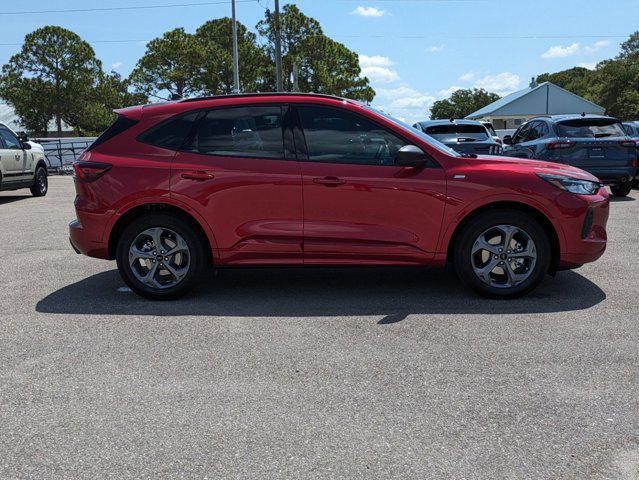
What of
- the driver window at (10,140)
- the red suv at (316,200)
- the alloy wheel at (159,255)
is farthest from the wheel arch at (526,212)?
the driver window at (10,140)

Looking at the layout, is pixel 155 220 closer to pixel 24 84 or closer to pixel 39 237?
pixel 39 237

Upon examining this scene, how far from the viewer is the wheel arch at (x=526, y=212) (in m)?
5.83

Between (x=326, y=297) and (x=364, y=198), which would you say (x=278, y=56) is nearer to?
(x=326, y=297)

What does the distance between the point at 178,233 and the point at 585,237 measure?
11.3ft

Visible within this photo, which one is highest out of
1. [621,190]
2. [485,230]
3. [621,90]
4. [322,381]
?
[621,90]

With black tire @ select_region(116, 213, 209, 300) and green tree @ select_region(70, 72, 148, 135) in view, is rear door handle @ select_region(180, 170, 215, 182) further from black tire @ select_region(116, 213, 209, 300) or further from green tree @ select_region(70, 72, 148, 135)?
green tree @ select_region(70, 72, 148, 135)

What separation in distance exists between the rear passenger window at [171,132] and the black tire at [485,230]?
2511 millimetres

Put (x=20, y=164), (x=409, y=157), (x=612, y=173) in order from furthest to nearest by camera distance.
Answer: (x=20, y=164)
(x=612, y=173)
(x=409, y=157)

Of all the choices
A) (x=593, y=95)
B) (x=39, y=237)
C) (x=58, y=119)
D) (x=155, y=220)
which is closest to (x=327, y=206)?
(x=155, y=220)

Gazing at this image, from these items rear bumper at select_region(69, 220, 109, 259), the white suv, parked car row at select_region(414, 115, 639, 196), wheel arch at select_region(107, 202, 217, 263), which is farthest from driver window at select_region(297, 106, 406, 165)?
the white suv

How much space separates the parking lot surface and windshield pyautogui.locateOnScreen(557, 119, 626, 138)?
697 cm

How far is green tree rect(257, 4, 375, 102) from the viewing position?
63.8 metres

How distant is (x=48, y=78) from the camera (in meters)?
59.7

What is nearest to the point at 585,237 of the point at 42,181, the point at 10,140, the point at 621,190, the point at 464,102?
the point at 621,190
